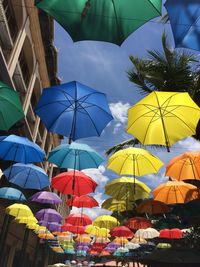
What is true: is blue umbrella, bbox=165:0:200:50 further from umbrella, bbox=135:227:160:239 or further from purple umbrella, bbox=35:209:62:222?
umbrella, bbox=135:227:160:239

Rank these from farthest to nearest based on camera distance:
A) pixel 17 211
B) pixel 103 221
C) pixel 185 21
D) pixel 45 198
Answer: pixel 103 221 < pixel 17 211 < pixel 45 198 < pixel 185 21

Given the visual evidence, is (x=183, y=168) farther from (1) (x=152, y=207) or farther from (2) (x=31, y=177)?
(2) (x=31, y=177)

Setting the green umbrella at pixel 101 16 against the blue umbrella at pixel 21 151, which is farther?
the blue umbrella at pixel 21 151

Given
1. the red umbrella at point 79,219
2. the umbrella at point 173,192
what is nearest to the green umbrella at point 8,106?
the umbrella at point 173,192

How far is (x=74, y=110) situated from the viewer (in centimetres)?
861

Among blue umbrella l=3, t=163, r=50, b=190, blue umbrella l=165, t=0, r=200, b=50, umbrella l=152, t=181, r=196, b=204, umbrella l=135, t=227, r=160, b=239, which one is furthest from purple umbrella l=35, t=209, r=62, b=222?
blue umbrella l=165, t=0, r=200, b=50

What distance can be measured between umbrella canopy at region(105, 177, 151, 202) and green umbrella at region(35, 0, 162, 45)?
8.97 m

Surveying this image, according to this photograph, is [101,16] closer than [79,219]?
Yes

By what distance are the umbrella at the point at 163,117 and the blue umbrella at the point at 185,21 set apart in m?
2.15

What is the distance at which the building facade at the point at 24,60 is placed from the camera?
14.7 metres

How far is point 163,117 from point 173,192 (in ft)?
16.9

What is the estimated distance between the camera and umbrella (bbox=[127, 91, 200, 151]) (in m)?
8.14

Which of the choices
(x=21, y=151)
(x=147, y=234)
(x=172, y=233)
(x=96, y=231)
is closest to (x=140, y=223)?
(x=172, y=233)

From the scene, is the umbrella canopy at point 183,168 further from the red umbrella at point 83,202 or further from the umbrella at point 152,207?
the red umbrella at point 83,202
